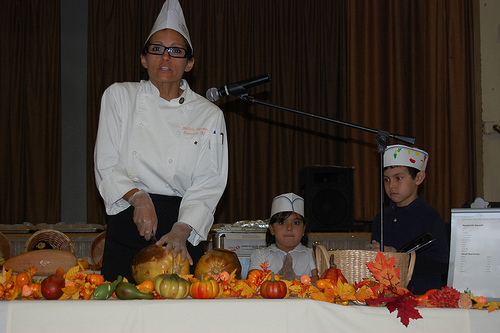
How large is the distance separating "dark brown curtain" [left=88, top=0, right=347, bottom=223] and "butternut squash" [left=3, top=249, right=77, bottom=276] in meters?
2.92

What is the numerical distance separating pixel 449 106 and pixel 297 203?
2.53 m

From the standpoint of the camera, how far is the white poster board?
1.43 metres

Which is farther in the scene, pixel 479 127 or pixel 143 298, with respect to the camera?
pixel 479 127

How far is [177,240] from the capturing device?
1.50m

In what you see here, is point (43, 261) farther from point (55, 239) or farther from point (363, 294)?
point (363, 294)

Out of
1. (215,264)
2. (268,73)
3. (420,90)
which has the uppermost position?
(268,73)

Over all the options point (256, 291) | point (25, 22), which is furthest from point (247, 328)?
point (25, 22)

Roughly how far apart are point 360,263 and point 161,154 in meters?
0.73

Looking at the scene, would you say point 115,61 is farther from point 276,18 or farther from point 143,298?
point 143,298

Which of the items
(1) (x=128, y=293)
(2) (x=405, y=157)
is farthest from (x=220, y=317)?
(2) (x=405, y=157)

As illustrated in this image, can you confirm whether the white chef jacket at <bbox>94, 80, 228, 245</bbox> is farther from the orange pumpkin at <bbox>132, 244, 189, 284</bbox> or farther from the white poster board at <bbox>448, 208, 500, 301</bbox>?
the white poster board at <bbox>448, 208, 500, 301</bbox>

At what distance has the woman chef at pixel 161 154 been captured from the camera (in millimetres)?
1642

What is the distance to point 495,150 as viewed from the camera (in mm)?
4801

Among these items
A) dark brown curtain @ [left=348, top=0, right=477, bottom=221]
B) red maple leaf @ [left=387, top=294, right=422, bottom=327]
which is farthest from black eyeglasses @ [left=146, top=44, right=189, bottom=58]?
→ dark brown curtain @ [left=348, top=0, right=477, bottom=221]
